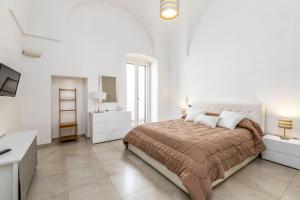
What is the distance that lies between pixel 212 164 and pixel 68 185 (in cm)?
206

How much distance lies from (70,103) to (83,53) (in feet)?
4.99

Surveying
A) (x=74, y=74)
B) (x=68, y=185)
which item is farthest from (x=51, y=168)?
(x=74, y=74)

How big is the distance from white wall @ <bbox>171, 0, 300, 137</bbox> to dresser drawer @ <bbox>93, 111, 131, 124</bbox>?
92.1 inches

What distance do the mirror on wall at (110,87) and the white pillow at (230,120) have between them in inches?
123

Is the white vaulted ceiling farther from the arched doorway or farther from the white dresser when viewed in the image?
the white dresser

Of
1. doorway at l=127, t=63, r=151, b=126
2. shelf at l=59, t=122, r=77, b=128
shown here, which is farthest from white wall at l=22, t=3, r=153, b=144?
doorway at l=127, t=63, r=151, b=126

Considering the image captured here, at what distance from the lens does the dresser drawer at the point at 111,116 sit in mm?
3891

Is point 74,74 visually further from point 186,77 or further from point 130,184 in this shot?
point 186,77

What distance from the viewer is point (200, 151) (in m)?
1.92

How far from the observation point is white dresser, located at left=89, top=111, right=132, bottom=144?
3859mm

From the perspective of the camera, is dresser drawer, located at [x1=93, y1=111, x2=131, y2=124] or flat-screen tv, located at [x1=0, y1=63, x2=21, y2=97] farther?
dresser drawer, located at [x1=93, y1=111, x2=131, y2=124]

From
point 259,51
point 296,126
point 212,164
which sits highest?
point 259,51

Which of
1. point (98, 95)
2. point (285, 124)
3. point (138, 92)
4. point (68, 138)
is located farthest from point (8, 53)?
point (285, 124)

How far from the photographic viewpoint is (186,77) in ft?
16.6
